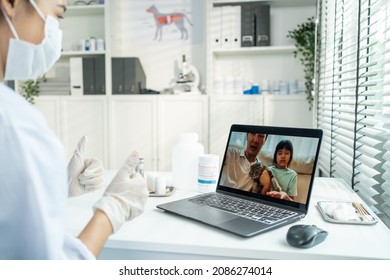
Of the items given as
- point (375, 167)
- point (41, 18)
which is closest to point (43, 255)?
point (41, 18)

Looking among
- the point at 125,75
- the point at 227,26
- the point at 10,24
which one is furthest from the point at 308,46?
the point at 10,24

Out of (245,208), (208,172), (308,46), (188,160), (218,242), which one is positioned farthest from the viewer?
(308,46)

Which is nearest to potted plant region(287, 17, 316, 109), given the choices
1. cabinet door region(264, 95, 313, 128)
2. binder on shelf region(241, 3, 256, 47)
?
cabinet door region(264, 95, 313, 128)

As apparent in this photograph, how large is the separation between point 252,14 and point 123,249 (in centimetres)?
230

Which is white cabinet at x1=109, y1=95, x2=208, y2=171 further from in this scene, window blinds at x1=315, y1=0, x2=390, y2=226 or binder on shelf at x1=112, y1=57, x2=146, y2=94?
window blinds at x1=315, y1=0, x2=390, y2=226

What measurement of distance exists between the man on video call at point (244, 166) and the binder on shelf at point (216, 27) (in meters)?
1.78

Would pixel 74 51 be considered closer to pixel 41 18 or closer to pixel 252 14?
pixel 252 14

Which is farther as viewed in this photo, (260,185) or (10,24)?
(260,185)

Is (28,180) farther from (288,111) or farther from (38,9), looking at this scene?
(288,111)

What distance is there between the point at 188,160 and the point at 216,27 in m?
1.75

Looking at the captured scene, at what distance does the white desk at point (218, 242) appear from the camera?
828mm

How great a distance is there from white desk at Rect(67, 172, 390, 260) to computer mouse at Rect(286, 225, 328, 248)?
0.01 m

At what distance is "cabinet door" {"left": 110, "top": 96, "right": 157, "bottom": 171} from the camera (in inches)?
117

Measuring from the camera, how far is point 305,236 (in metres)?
0.83
